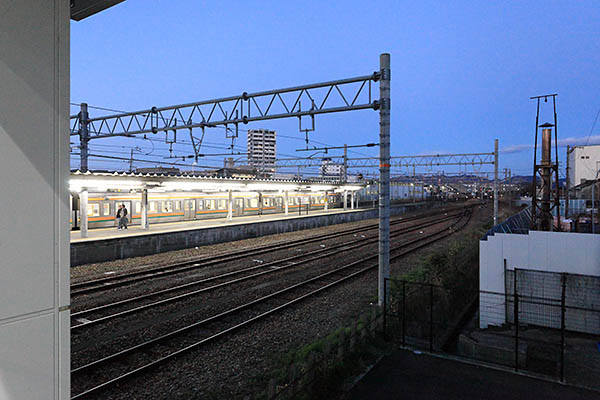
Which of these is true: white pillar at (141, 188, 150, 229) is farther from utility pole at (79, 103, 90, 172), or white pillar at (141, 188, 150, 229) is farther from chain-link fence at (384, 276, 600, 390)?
chain-link fence at (384, 276, 600, 390)

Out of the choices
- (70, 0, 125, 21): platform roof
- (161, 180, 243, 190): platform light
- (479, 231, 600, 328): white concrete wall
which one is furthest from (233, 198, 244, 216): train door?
(70, 0, 125, 21): platform roof

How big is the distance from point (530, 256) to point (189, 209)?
23789mm

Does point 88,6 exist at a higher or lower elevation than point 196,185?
higher

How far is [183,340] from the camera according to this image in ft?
27.1

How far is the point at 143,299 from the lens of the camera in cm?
1124

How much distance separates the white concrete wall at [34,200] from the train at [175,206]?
56.8 ft

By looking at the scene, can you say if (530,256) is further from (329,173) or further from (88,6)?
(329,173)

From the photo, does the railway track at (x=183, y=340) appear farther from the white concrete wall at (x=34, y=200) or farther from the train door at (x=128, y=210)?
the train door at (x=128, y=210)

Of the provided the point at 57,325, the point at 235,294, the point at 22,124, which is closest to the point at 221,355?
the point at 235,294

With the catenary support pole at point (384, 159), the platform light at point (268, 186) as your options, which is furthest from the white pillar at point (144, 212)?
the catenary support pole at point (384, 159)

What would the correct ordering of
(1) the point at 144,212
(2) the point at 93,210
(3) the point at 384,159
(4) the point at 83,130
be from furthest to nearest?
(2) the point at 93,210
(1) the point at 144,212
(4) the point at 83,130
(3) the point at 384,159

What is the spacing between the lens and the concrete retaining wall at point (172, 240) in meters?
16.5

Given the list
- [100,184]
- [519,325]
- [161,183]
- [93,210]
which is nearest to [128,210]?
[93,210]

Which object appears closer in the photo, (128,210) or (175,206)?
(128,210)
